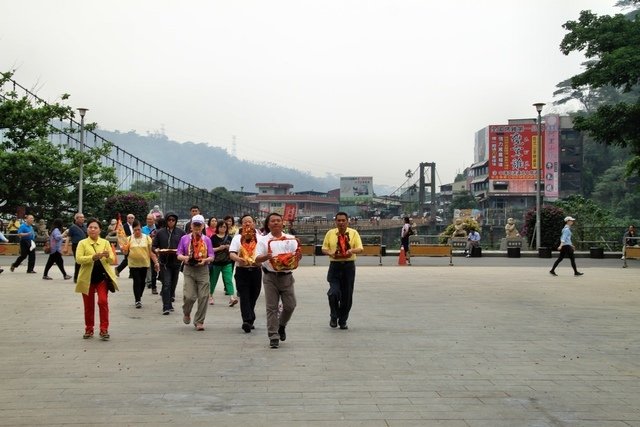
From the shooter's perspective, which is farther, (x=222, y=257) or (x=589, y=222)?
(x=589, y=222)

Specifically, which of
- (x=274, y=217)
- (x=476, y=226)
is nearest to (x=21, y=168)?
(x=476, y=226)

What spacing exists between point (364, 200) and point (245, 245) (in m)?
122

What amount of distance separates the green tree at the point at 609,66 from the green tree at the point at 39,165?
20.1 meters

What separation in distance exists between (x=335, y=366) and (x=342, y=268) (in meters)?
2.58

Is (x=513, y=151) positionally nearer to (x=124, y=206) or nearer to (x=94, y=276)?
(x=124, y=206)

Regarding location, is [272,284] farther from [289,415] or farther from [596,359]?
[596,359]

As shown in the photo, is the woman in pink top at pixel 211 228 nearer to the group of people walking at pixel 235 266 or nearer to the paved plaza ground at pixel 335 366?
the group of people walking at pixel 235 266

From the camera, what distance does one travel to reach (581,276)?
1853 cm

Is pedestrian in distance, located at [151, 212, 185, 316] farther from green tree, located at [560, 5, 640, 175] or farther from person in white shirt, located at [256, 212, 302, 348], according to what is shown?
green tree, located at [560, 5, 640, 175]

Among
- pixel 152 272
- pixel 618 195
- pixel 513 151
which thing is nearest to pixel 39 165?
pixel 152 272

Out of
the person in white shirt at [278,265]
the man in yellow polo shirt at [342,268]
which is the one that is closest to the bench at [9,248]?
the man in yellow polo shirt at [342,268]

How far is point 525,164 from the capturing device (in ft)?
229

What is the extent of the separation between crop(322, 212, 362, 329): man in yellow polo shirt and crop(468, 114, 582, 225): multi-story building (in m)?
53.8

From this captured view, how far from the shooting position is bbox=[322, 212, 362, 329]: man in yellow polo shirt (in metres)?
9.41
